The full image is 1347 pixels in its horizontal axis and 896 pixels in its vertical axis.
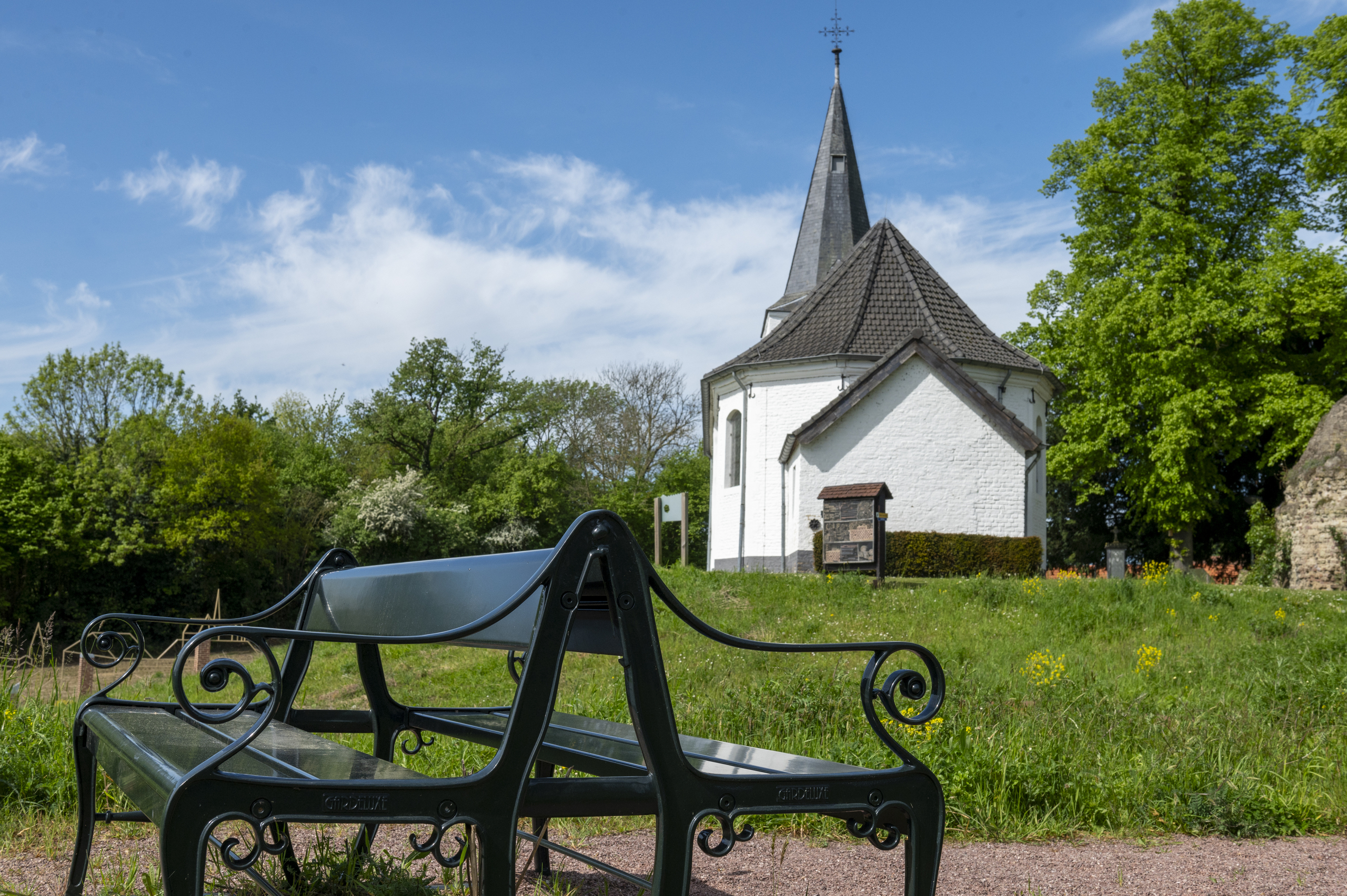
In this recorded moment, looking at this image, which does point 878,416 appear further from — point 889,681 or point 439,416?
point 439,416

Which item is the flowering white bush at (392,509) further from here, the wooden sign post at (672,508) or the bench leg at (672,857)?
the bench leg at (672,857)

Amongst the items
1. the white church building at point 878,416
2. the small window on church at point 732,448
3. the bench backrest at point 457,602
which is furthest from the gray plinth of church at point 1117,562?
the bench backrest at point 457,602

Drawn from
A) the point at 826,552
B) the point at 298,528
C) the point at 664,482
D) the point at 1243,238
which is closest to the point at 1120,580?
the point at 826,552

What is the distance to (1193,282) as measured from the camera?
2597cm

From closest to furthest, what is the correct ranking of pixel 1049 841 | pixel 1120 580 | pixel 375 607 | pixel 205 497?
pixel 375 607 → pixel 1049 841 → pixel 1120 580 → pixel 205 497

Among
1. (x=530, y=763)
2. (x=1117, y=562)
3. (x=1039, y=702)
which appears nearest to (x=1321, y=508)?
(x=1117, y=562)

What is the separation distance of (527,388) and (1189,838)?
4295 centimetres

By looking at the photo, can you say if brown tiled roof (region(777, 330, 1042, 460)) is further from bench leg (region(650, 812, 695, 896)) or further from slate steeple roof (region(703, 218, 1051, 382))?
bench leg (region(650, 812, 695, 896))

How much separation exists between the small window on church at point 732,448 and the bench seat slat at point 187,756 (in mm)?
22431

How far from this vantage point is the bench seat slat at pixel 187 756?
200 centimetres

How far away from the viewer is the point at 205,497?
31422 mm

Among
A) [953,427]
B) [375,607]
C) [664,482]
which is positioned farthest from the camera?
[664,482]

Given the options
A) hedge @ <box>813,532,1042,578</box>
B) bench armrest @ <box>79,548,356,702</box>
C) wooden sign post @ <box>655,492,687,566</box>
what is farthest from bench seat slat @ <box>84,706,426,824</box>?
hedge @ <box>813,532,1042,578</box>

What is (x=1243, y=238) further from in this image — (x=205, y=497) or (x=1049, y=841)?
(x=205, y=497)
